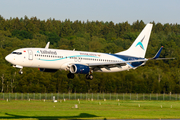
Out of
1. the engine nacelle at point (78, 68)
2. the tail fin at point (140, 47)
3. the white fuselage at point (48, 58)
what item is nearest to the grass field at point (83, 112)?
the engine nacelle at point (78, 68)

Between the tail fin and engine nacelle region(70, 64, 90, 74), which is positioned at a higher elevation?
the tail fin

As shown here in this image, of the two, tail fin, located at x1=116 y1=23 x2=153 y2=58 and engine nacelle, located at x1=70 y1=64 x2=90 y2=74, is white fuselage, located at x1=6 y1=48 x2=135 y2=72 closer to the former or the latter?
engine nacelle, located at x1=70 y1=64 x2=90 y2=74

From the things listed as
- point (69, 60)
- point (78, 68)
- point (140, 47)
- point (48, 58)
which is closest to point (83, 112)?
point (78, 68)

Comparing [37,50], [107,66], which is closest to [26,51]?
[37,50]

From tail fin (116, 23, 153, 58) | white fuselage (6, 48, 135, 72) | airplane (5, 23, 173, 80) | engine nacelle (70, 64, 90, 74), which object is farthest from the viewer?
tail fin (116, 23, 153, 58)

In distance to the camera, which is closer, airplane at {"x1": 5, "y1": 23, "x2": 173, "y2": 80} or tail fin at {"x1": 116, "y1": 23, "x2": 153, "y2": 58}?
airplane at {"x1": 5, "y1": 23, "x2": 173, "y2": 80}

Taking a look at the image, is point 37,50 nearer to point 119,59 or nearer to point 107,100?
point 119,59

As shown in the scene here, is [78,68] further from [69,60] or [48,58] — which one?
[48,58]

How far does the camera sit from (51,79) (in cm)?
14475

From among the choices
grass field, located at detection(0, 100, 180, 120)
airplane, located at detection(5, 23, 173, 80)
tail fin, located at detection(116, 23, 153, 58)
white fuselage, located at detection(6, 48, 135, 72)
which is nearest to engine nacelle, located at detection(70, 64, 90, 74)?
airplane, located at detection(5, 23, 173, 80)

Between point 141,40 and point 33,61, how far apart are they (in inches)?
1188

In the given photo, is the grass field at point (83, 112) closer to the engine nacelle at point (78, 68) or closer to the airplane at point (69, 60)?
the airplane at point (69, 60)

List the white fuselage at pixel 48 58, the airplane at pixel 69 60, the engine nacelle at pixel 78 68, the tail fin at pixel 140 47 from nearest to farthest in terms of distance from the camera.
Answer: the white fuselage at pixel 48 58 → the airplane at pixel 69 60 → the engine nacelle at pixel 78 68 → the tail fin at pixel 140 47

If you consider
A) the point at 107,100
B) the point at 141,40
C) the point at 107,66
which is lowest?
the point at 107,100
